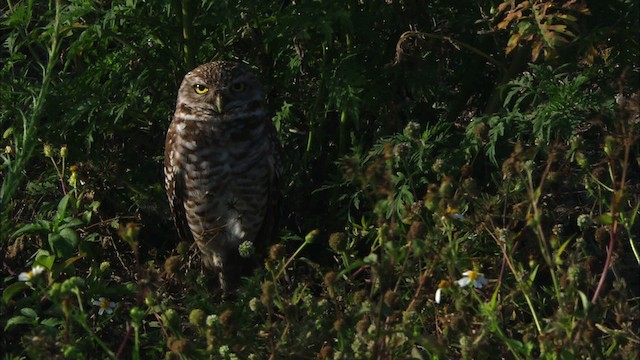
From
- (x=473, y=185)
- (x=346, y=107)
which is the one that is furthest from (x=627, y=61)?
(x=473, y=185)

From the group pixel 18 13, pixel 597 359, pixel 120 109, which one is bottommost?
pixel 597 359

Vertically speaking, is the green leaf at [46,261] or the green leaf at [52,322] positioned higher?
the green leaf at [46,261]

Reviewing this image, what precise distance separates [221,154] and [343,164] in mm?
1113

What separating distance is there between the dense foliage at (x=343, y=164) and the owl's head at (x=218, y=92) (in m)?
0.16

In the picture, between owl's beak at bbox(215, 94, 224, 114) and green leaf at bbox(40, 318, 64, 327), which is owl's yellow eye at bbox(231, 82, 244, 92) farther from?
green leaf at bbox(40, 318, 64, 327)

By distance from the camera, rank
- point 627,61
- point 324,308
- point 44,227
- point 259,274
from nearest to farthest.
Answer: point 324,308 < point 259,274 < point 44,227 < point 627,61

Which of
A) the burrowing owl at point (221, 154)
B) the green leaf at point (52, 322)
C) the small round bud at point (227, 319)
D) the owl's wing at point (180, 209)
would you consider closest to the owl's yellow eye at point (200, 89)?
the burrowing owl at point (221, 154)

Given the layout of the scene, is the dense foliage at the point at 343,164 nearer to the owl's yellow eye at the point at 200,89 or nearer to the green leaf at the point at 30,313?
the green leaf at the point at 30,313

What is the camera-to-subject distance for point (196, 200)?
5.00 metres

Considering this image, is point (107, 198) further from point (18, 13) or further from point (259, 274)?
point (259, 274)

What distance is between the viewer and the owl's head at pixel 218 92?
4.77 metres

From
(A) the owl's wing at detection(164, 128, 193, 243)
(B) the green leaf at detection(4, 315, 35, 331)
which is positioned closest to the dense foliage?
(B) the green leaf at detection(4, 315, 35, 331)

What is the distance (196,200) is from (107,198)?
0.43m

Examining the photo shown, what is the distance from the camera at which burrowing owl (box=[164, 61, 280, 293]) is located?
4828 millimetres
